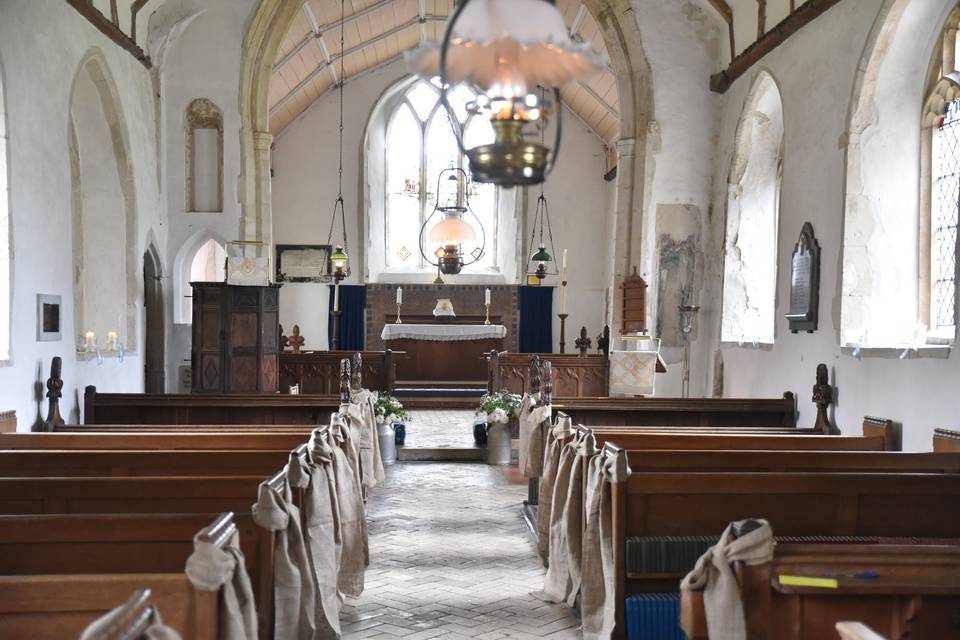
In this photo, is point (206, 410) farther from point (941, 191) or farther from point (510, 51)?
point (941, 191)

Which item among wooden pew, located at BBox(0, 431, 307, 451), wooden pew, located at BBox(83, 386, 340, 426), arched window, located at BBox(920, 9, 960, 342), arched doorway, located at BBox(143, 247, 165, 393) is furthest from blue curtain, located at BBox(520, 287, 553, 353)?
wooden pew, located at BBox(0, 431, 307, 451)

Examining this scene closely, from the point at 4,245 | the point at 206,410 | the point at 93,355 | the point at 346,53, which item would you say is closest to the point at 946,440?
the point at 206,410

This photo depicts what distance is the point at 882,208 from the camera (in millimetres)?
6793

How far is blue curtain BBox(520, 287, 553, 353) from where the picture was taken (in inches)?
661

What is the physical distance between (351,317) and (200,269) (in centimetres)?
390

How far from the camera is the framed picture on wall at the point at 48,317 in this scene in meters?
6.96

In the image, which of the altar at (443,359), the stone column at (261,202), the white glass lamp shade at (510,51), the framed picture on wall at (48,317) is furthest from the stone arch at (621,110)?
the white glass lamp shade at (510,51)

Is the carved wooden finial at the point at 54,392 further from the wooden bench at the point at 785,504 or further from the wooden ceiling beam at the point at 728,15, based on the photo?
the wooden ceiling beam at the point at 728,15

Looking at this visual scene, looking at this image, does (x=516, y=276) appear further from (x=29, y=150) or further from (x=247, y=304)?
(x=29, y=150)

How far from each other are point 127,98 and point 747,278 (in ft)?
21.1

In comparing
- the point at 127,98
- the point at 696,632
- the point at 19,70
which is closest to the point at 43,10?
the point at 19,70

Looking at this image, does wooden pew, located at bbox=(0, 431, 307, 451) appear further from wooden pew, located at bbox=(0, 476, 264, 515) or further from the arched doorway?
the arched doorway

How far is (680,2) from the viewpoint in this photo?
10.2 m

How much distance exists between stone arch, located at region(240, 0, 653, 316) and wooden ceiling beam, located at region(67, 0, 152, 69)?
133cm
